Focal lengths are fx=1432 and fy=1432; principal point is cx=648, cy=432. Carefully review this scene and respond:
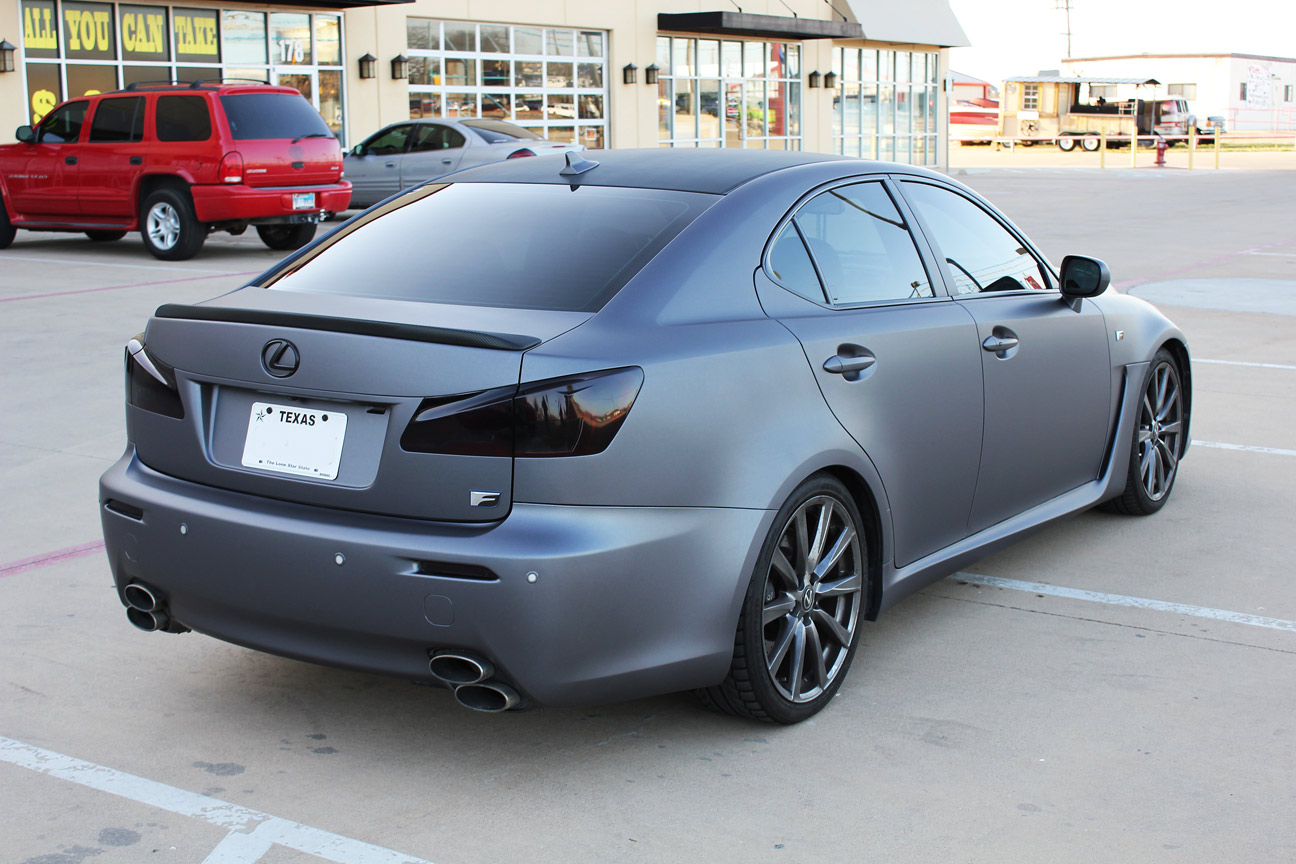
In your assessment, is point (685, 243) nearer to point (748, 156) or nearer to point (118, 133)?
point (748, 156)

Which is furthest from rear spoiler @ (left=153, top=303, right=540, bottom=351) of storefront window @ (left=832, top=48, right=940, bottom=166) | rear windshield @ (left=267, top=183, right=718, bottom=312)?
Result: storefront window @ (left=832, top=48, right=940, bottom=166)

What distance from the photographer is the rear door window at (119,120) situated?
15938mm

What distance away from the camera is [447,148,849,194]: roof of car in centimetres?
404

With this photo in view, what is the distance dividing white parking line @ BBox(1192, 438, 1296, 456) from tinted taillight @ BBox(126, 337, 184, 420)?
5262mm

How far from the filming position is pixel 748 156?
435 cm

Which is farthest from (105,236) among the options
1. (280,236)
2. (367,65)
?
(367,65)

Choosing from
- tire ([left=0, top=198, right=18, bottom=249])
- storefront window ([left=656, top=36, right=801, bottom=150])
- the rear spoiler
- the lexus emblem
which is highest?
storefront window ([left=656, top=36, right=801, bottom=150])

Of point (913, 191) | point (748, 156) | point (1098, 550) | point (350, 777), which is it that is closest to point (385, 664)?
point (350, 777)

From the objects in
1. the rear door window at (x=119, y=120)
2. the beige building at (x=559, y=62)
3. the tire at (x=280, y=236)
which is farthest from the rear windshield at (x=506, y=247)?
the beige building at (x=559, y=62)

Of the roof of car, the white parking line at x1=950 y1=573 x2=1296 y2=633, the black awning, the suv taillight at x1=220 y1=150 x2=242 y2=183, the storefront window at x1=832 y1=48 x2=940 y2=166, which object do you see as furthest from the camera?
the storefront window at x1=832 y1=48 x2=940 y2=166

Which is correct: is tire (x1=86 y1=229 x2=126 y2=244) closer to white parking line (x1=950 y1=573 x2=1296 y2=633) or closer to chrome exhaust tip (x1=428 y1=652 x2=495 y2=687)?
white parking line (x1=950 y1=573 x2=1296 y2=633)

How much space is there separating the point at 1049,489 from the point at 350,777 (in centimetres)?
269

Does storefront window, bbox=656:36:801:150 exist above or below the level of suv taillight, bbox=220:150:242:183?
above

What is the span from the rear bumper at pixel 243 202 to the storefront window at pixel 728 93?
1720 centimetres
